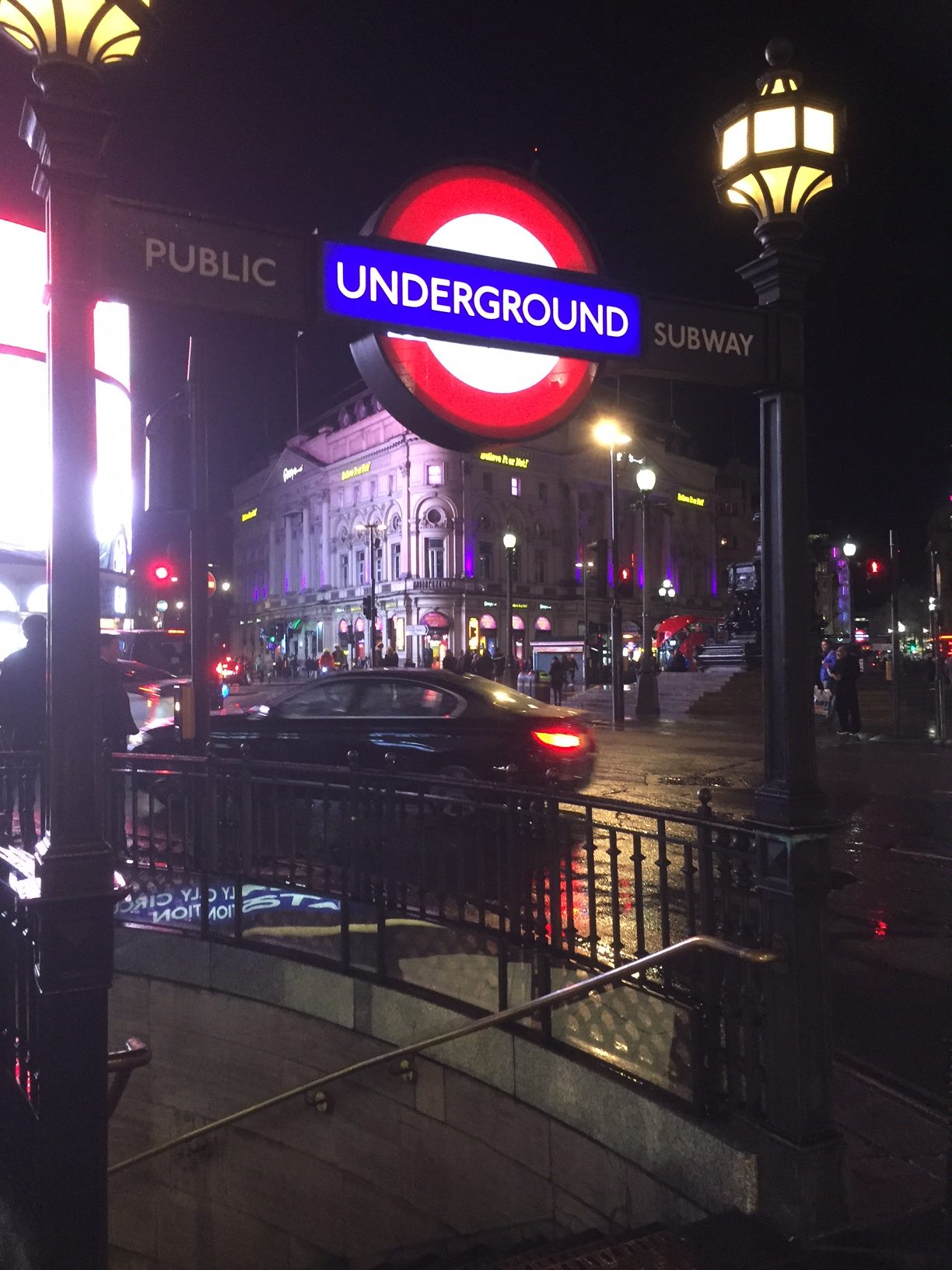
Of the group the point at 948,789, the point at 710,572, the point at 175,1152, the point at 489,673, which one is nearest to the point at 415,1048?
the point at 175,1152

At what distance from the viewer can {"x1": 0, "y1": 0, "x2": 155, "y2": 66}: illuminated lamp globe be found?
3.11 meters

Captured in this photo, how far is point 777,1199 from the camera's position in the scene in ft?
11.6

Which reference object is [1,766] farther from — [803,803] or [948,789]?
[948,789]

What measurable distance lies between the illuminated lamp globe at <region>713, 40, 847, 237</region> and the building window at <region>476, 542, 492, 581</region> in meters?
67.7

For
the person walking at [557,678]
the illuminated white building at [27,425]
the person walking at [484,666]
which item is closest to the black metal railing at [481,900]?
the illuminated white building at [27,425]

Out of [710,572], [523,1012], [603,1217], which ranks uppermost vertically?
[710,572]

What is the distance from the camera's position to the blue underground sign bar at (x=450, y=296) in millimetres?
3354

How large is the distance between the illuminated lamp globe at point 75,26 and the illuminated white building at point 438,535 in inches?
2173

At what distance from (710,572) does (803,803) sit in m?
97.7

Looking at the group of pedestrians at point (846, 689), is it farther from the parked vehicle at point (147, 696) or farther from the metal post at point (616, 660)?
the parked vehicle at point (147, 696)

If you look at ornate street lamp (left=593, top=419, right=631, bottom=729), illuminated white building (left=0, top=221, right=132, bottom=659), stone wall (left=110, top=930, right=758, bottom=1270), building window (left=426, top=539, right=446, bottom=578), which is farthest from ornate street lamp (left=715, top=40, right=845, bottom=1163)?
building window (left=426, top=539, right=446, bottom=578)

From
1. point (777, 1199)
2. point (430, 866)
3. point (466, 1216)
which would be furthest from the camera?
point (430, 866)

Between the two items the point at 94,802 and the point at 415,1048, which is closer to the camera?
the point at 94,802

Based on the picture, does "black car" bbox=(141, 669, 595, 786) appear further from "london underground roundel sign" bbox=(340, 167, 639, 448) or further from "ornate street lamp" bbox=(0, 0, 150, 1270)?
"ornate street lamp" bbox=(0, 0, 150, 1270)
